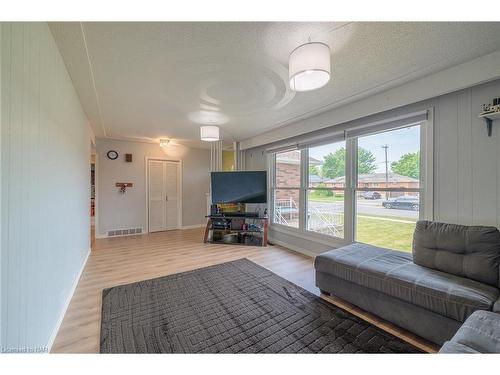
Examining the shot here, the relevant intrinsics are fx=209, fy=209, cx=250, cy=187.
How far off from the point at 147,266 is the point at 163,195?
2824 mm

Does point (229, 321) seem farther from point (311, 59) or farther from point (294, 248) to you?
point (294, 248)

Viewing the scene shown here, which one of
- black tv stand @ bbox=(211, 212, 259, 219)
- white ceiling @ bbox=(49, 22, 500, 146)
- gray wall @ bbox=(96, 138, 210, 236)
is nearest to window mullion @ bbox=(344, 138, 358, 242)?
white ceiling @ bbox=(49, 22, 500, 146)

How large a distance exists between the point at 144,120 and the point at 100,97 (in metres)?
0.96

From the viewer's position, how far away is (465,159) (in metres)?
2.03

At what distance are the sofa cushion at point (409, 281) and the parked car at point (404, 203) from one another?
0.60m

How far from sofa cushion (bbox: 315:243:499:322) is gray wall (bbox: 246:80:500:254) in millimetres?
667

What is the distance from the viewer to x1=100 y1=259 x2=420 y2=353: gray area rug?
1550mm

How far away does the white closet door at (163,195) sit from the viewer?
5484mm

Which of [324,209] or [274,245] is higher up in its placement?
[324,209]

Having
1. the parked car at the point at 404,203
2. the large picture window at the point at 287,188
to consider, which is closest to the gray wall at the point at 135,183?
the large picture window at the point at 287,188

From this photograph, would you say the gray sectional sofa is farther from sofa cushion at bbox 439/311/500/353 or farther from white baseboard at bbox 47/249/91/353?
white baseboard at bbox 47/249/91/353

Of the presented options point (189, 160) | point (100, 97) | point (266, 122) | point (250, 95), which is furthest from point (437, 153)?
point (189, 160)

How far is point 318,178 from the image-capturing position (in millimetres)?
3674

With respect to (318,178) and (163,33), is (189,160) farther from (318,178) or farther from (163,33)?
(163,33)
